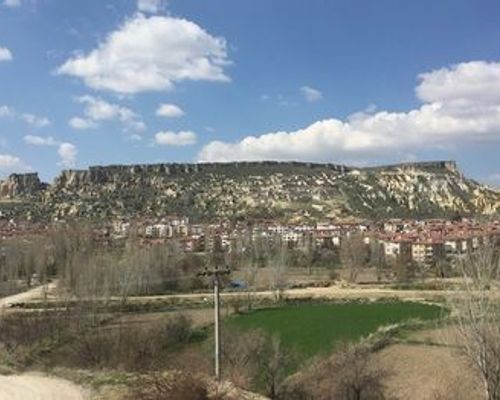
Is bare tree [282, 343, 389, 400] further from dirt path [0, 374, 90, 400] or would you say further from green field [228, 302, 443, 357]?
dirt path [0, 374, 90, 400]

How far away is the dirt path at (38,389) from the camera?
20.8m

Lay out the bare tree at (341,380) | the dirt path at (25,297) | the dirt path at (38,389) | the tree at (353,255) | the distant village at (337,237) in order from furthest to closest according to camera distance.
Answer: the distant village at (337,237) → the tree at (353,255) → the dirt path at (25,297) → the bare tree at (341,380) → the dirt path at (38,389)

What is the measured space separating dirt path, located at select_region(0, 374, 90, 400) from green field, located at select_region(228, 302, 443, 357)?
2334cm

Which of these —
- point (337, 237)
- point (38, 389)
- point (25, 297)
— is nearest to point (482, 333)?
point (38, 389)

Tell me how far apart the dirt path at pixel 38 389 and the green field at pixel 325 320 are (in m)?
23.3

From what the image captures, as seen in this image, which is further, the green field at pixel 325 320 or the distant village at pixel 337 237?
the distant village at pixel 337 237

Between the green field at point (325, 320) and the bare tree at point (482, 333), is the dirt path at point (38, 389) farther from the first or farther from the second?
the green field at point (325, 320)

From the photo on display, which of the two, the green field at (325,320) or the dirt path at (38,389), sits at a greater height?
the dirt path at (38,389)

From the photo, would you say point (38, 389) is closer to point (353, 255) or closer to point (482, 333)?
point (482, 333)

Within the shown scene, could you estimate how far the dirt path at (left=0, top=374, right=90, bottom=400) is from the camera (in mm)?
20844

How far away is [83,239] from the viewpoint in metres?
109

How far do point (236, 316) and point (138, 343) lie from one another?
1040 inches

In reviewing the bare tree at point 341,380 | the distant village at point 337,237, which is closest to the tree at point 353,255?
the distant village at point 337,237

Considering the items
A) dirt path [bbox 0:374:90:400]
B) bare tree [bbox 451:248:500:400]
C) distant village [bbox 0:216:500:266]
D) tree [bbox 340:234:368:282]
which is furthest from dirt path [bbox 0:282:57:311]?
bare tree [bbox 451:248:500:400]
